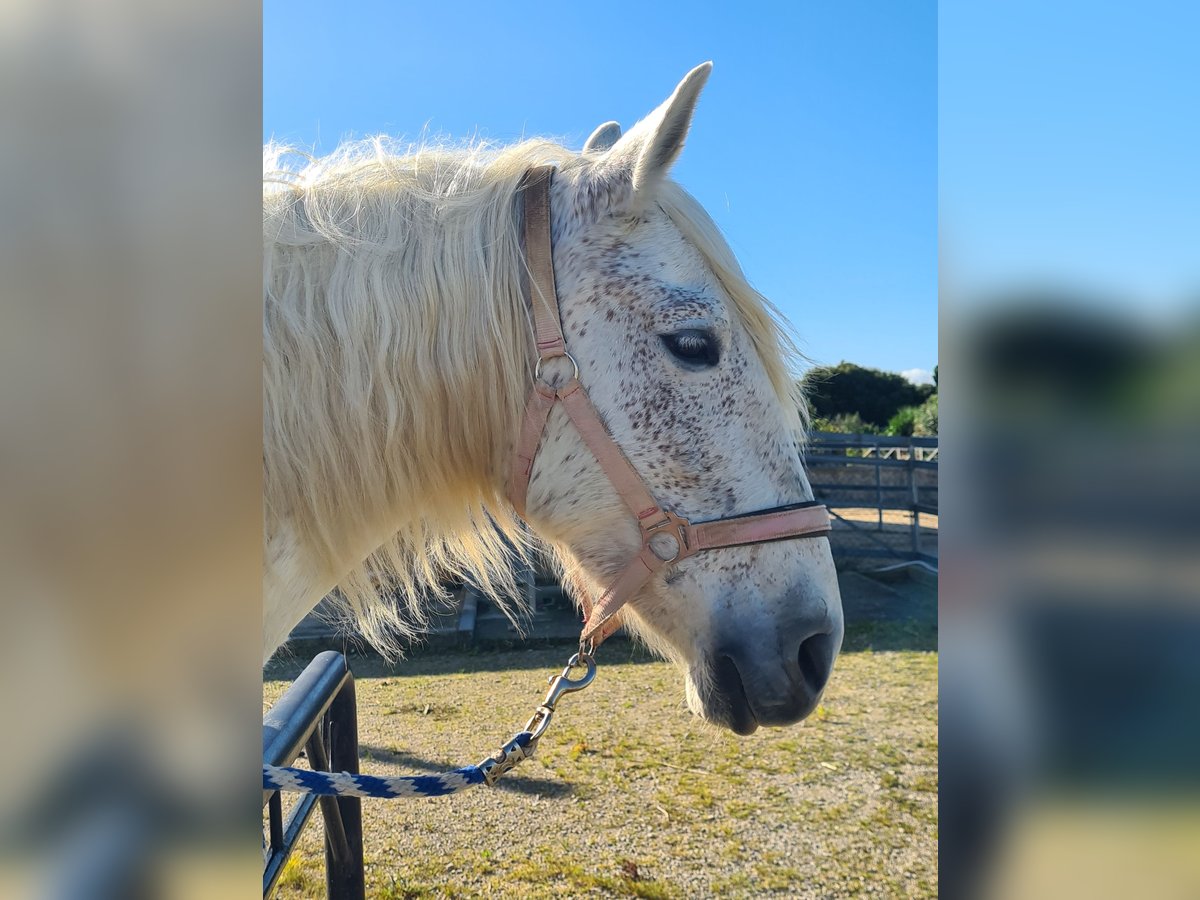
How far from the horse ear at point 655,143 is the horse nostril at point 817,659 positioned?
0.80 metres

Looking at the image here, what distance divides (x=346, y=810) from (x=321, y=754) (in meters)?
0.33

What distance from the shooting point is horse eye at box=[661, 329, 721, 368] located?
1072 millimetres

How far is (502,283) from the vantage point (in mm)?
1086

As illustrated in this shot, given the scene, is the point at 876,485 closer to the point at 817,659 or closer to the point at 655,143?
the point at 817,659

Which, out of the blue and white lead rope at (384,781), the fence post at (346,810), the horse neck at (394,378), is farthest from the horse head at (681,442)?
the fence post at (346,810)

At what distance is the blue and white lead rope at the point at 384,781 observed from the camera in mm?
741

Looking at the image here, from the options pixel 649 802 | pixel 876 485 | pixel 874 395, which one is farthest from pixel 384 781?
pixel 874 395

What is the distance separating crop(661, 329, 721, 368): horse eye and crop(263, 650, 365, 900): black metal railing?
3.09 ft

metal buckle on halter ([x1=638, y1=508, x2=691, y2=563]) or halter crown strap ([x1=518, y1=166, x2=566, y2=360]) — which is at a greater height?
halter crown strap ([x1=518, y1=166, x2=566, y2=360])

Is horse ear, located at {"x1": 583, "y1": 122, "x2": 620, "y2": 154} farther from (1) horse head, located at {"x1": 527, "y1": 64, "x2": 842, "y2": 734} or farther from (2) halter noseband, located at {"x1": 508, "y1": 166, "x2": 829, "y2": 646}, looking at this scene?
(2) halter noseband, located at {"x1": 508, "y1": 166, "x2": 829, "y2": 646}

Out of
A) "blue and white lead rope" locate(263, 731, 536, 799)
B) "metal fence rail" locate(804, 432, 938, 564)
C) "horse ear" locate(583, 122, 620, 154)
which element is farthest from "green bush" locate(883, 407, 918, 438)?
"blue and white lead rope" locate(263, 731, 536, 799)
